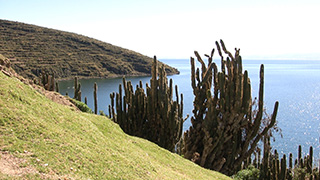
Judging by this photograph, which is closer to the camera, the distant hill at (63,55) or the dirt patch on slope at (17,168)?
the dirt patch on slope at (17,168)

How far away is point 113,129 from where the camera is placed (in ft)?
38.6

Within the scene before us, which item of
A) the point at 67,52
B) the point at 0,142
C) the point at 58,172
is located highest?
the point at 67,52

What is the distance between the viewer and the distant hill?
79938 millimetres

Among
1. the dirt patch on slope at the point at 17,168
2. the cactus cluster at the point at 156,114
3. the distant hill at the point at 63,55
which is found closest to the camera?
the dirt patch on slope at the point at 17,168

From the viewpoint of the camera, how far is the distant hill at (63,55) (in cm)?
7994

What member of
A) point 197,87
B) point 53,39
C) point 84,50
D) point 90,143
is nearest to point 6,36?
point 53,39

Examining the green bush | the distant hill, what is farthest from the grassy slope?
the distant hill

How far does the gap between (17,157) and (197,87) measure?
1340 cm

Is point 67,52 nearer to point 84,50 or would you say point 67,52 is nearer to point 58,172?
point 84,50

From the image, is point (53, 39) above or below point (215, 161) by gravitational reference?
above

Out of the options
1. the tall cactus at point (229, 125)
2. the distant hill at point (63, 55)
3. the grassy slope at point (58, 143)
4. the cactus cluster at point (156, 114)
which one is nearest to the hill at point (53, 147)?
the grassy slope at point (58, 143)

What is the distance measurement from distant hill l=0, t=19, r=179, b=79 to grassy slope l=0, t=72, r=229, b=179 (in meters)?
66.9

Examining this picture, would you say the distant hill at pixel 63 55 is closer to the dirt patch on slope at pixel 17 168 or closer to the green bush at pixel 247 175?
the green bush at pixel 247 175

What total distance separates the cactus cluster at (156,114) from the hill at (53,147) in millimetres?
7171
